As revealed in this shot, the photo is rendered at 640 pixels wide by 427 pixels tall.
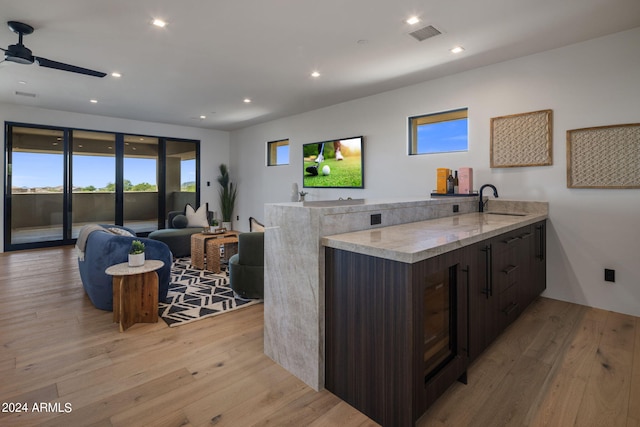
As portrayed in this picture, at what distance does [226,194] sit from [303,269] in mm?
6837

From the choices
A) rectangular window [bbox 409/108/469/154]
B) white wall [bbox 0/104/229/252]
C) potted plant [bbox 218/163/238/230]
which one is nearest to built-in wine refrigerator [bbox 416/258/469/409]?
rectangular window [bbox 409/108/469/154]

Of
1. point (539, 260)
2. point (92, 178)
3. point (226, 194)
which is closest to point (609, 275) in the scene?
point (539, 260)

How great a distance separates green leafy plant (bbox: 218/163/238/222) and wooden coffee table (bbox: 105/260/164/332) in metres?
5.49

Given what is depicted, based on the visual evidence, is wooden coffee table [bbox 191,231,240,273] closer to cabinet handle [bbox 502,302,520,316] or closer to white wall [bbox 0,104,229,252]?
cabinet handle [bbox 502,302,520,316]

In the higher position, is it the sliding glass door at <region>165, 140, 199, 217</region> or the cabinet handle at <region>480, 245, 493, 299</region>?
the sliding glass door at <region>165, 140, 199, 217</region>

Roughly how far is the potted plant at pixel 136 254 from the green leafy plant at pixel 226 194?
5453mm

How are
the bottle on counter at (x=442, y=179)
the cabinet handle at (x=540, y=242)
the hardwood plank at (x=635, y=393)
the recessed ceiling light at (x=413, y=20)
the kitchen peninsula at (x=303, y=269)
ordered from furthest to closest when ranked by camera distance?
1. the bottle on counter at (x=442, y=179)
2. the cabinet handle at (x=540, y=242)
3. the recessed ceiling light at (x=413, y=20)
4. the kitchen peninsula at (x=303, y=269)
5. the hardwood plank at (x=635, y=393)

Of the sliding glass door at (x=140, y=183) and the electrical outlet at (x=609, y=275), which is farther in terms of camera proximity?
the sliding glass door at (x=140, y=183)

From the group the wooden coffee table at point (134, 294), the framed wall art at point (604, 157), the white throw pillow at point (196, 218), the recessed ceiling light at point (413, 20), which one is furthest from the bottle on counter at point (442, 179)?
the white throw pillow at point (196, 218)

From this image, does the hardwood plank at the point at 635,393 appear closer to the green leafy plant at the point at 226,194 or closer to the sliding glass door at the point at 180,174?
the green leafy plant at the point at 226,194

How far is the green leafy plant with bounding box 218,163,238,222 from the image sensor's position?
27.0 feet

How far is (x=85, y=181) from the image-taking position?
6.59 metres

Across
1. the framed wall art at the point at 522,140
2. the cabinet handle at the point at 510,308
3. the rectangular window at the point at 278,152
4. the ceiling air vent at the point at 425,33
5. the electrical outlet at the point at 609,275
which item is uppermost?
the ceiling air vent at the point at 425,33

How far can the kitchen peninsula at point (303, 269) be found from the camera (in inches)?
71.2
